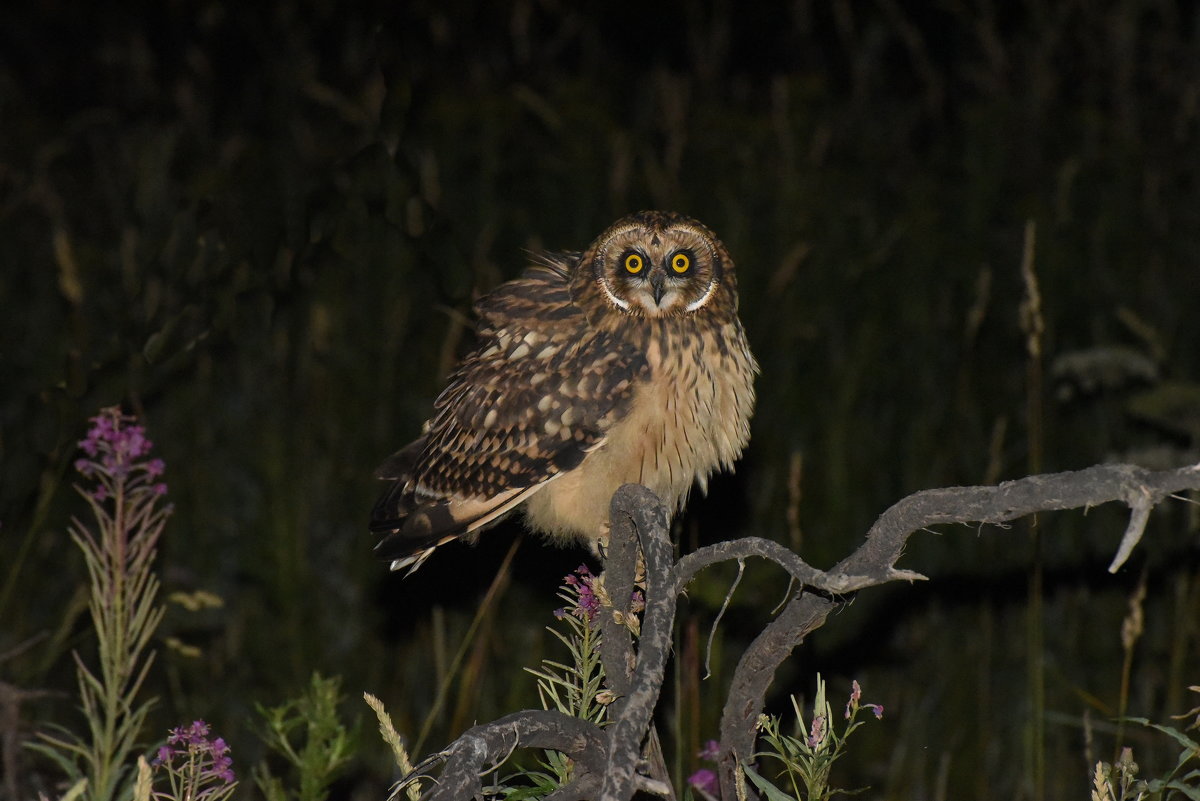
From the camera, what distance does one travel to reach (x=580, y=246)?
17.1 feet

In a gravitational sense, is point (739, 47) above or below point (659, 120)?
above

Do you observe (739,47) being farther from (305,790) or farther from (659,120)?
(305,790)

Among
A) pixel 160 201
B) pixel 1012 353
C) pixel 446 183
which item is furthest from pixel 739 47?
pixel 160 201

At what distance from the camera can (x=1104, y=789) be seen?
60.6 inches

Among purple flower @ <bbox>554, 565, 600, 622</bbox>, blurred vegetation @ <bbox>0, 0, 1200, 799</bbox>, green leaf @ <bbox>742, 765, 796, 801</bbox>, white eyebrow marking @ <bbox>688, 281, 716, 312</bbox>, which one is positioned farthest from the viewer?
blurred vegetation @ <bbox>0, 0, 1200, 799</bbox>

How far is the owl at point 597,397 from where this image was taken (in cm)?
Result: 256

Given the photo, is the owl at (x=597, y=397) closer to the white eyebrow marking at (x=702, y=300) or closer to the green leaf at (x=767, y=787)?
the white eyebrow marking at (x=702, y=300)

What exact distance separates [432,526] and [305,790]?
0.51 meters

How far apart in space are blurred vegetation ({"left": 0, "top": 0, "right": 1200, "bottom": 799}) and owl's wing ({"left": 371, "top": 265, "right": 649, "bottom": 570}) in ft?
0.55

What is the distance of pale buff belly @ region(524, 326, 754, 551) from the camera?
2596 mm

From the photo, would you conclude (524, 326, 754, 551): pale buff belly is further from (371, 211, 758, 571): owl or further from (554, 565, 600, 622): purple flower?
(554, 565, 600, 622): purple flower

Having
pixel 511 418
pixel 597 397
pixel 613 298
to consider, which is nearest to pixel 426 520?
pixel 511 418

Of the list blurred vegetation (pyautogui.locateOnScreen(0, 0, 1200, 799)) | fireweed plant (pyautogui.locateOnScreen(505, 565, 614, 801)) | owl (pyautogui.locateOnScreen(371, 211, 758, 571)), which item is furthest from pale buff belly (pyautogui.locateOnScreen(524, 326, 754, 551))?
fireweed plant (pyautogui.locateOnScreen(505, 565, 614, 801))

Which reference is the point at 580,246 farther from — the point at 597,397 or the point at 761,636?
the point at 761,636
